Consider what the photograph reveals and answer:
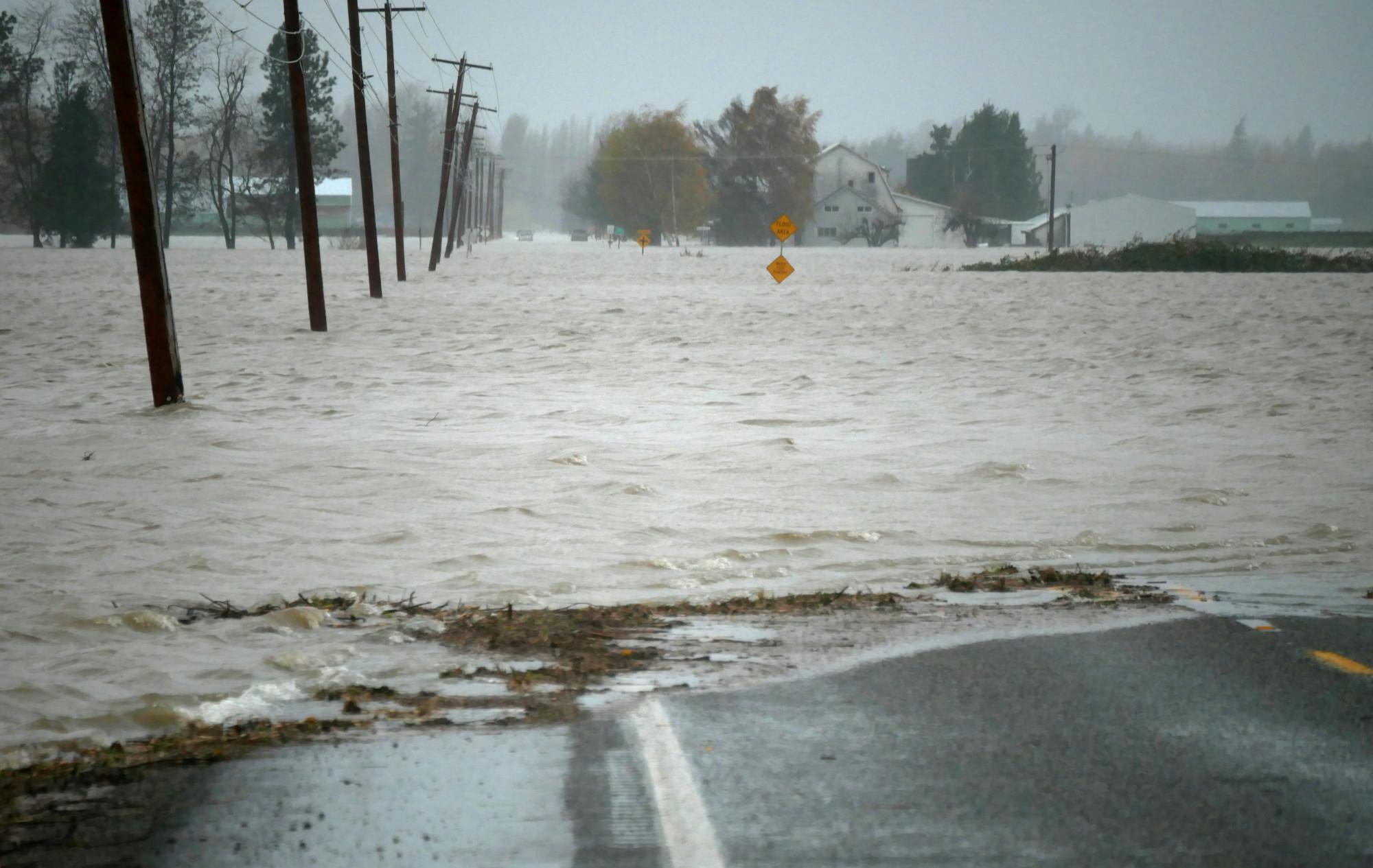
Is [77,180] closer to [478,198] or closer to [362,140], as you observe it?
[478,198]

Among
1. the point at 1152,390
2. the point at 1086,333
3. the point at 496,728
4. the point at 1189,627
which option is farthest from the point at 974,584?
the point at 1086,333

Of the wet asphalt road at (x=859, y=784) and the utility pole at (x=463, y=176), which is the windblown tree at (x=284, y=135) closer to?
the utility pole at (x=463, y=176)

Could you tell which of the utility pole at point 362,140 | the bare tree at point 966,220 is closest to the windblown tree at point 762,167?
the bare tree at point 966,220

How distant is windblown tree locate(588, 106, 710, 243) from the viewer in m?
143

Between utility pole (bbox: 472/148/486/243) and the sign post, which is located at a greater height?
utility pole (bbox: 472/148/486/243)

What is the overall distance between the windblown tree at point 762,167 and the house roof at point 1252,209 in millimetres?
43098

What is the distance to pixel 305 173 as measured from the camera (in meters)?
23.9

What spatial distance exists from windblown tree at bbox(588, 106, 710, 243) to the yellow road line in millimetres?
137586

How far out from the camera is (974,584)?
6.72 m

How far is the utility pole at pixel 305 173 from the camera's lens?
23266 millimetres

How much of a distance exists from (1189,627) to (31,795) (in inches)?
168

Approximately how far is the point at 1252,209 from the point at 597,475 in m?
157

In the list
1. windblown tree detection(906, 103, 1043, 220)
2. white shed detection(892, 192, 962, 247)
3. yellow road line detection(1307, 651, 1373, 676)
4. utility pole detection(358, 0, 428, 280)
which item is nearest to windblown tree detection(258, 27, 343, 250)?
utility pole detection(358, 0, 428, 280)

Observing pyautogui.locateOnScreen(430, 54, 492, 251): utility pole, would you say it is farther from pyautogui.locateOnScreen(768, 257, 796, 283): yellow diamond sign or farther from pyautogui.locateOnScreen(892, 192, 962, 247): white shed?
pyautogui.locateOnScreen(892, 192, 962, 247): white shed
